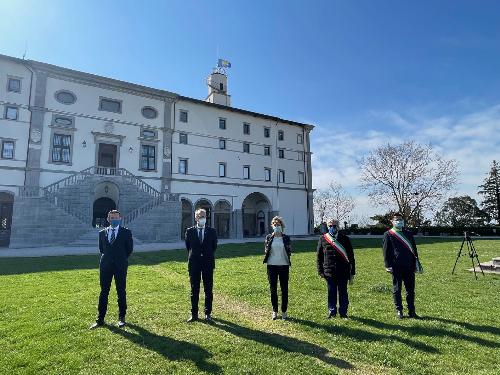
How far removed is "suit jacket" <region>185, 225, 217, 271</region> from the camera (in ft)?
23.9

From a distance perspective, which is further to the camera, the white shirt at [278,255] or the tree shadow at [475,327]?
the white shirt at [278,255]

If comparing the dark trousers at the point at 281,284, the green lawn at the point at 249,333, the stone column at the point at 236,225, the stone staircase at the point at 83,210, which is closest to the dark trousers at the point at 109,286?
the green lawn at the point at 249,333

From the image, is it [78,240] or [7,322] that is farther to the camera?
[78,240]

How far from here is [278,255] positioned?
732 cm

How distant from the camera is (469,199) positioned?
218 feet

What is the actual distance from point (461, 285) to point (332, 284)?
5966 millimetres

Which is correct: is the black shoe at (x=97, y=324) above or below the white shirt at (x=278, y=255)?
below

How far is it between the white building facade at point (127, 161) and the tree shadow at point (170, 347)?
21404 millimetres

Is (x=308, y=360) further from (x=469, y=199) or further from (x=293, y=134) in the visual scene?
(x=469, y=199)

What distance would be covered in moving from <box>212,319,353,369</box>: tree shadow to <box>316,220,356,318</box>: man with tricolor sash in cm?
163

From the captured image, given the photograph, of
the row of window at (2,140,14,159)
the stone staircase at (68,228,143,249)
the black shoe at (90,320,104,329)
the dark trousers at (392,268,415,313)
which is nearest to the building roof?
the row of window at (2,140,14,159)

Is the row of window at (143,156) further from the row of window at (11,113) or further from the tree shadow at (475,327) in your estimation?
the tree shadow at (475,327)

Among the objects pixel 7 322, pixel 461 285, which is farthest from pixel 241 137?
pixel 7 322

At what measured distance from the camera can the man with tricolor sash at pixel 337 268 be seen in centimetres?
714
